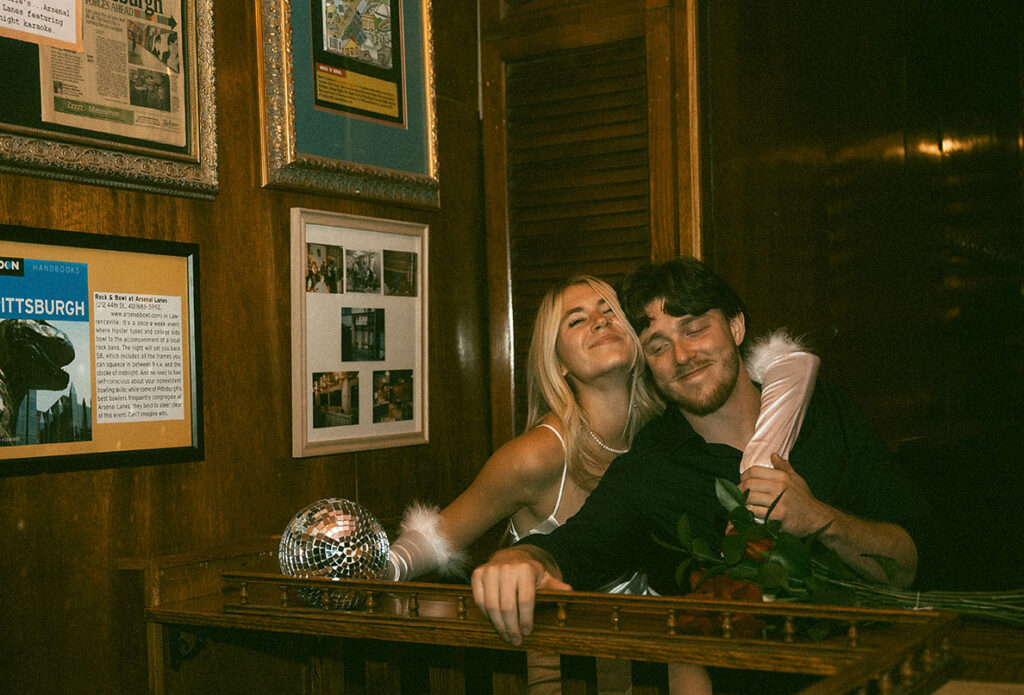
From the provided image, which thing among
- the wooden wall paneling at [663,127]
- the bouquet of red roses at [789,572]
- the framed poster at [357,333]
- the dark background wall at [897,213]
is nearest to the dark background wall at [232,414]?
the framed poster at [357,333]

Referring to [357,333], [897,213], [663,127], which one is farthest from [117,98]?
[897,213]

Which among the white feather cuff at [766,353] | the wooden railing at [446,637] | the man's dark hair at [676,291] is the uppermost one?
the man's dark hair at [676,291]

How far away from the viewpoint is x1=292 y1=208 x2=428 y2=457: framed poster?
2.22 m

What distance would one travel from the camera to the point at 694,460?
7.14 ft

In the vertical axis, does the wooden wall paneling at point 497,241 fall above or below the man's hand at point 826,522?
above

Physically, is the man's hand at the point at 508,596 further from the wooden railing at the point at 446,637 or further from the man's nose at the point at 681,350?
the man's nose at the point at 681,350

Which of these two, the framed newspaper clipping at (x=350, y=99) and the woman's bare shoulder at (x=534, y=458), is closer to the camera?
the framed newspaper clipping at (x=350, y=99)

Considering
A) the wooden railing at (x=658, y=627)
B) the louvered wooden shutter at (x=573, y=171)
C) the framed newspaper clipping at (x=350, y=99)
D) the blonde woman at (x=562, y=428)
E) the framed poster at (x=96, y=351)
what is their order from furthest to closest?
the louvered wooden shutter at (x=573, y=171) < the blonde woman at (x=562, y=428) < the framed newspaper clipping at (x=350, y=99) < the framed poster at (x=96, y=351) < the wooden railing at (x=658, y=627)

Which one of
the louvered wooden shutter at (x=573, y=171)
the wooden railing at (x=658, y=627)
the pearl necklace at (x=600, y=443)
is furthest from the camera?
the louvered wooden shutter at (x=573, y=171)

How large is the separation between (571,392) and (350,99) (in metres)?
0.89

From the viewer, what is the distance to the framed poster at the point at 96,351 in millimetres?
1688

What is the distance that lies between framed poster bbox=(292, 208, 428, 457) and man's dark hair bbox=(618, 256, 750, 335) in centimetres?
56

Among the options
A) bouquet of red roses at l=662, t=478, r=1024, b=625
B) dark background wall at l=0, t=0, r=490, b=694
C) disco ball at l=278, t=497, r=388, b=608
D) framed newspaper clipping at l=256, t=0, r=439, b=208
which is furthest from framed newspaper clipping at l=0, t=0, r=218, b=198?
bouquet of red roses at l=662, t=478, r=1024, b=625

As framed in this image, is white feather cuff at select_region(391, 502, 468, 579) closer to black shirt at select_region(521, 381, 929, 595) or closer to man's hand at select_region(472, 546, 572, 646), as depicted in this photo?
black shirt at select_region(521, 381, 929, 595)
